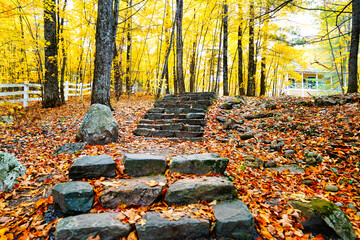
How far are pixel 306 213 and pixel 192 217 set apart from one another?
4.80ft

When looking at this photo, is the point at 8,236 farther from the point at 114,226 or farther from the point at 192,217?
the point at 192,217

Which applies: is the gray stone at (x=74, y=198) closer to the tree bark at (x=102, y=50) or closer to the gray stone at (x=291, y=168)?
the gray stone at (x=291, y=168)

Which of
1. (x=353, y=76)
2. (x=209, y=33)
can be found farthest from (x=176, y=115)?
(x=209, y=33)

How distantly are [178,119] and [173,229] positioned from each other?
4380 mm

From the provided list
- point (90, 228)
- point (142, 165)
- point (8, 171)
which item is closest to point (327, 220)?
point (142, 165)

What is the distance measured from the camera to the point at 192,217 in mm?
2020

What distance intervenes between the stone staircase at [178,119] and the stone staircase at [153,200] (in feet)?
7.82

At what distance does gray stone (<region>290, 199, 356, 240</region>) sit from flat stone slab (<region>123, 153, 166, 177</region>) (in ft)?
6.65

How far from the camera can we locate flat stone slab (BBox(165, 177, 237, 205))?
2.32 metres

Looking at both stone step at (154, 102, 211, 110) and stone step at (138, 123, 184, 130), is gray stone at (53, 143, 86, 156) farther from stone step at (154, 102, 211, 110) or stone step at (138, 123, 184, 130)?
stone step at (154, 102, 211, 110)

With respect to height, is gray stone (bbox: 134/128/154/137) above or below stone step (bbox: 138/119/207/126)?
below

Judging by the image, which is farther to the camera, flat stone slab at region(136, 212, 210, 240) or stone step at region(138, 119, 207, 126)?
stone step at region(138, 119, 207, 126)

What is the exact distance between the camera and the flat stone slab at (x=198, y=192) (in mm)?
2322

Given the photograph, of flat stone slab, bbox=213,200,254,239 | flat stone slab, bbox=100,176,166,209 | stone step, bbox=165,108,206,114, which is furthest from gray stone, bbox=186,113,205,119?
flat stone slab, bbox=213,200,254,239
